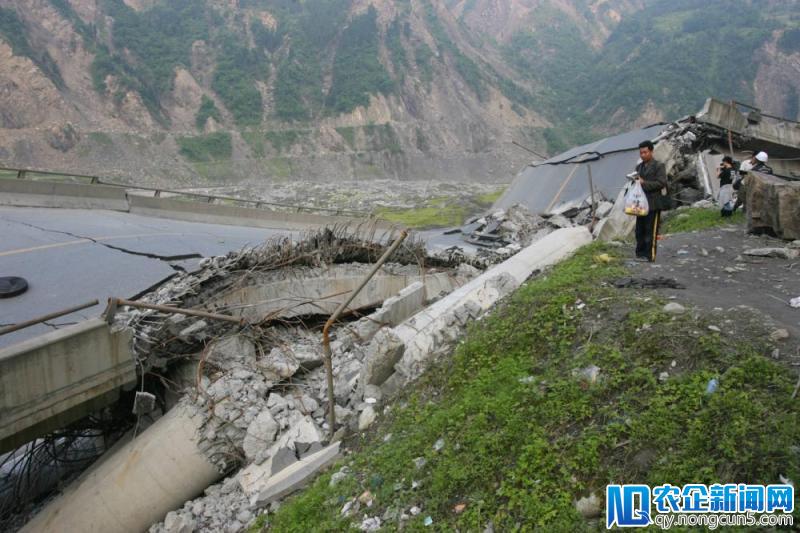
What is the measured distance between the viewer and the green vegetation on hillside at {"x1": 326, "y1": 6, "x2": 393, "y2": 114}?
61.3 meters

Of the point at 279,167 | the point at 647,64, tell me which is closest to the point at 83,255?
the point at 279,167

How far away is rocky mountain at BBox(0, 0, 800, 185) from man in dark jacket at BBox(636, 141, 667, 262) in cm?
4570

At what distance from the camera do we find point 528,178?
17.3 metres

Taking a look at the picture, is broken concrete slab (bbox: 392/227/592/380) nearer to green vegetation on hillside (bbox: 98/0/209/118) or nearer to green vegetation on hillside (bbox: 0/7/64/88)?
green vegetation on hillside (bbox: 0/7/64/88)

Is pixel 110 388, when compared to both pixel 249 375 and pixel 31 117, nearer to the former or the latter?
pixel 249 375

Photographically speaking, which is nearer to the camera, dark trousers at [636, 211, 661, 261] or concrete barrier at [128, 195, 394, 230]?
dark trousers at [636, 211, 661, 261]

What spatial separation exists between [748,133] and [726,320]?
13.9m

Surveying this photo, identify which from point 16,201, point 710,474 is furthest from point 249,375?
point 16,201

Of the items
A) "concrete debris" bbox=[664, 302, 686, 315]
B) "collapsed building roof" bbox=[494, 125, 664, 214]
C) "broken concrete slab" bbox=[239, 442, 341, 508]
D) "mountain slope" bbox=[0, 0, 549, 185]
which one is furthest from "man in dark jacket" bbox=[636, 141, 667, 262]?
"mountain slope" bbox=[0, 0, 549, 185]

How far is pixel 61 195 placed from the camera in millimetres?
12547

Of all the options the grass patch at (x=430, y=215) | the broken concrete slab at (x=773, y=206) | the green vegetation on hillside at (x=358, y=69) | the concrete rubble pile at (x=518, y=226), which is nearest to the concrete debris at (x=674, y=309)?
the broken concrete slab at (x=773, y=206)

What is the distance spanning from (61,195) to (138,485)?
9707 millimetres

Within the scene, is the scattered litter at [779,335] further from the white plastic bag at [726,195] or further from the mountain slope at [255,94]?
the mountain slope at [255,94]

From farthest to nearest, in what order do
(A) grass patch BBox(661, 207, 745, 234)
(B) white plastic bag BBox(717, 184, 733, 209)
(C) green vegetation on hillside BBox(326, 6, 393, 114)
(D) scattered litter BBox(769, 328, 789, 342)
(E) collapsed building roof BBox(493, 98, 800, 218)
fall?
(C) green vegetation on hillside BBox(326, 6, 393, 114), (E) collapsed building roof BBox(493, 98, 800, 218), (B) white plastic bag BBox(717, 184, 733, 209), (A) grass patch BBox(661, 207, 745, 234), (D) scattered litter BBox(769, 328, 789, 342)
